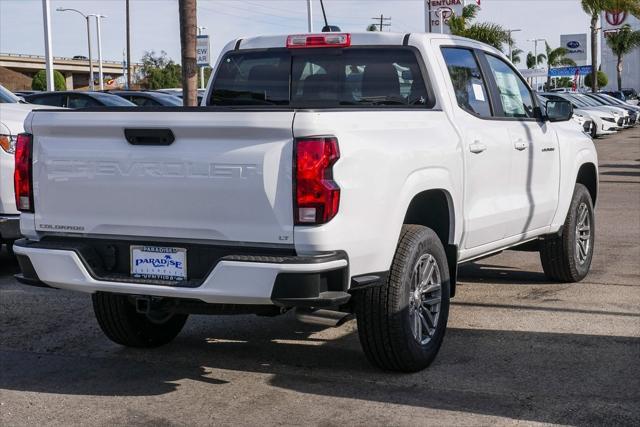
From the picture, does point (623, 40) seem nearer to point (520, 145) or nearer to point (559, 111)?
point (559, 111)

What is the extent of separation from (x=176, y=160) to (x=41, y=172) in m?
0.87

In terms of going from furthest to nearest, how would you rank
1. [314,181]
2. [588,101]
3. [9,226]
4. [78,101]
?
1. [588,101]
2. [78,101]
3. [9,226]
4. [314,181]

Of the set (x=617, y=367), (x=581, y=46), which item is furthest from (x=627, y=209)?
(x=581, y=46)

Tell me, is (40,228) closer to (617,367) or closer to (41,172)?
(41,172)

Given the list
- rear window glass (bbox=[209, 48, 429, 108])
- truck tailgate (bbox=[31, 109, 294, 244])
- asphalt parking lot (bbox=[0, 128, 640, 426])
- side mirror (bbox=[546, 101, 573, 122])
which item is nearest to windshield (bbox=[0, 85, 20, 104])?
asphalt parking lot (bbox=[0, 128, 640, 426])

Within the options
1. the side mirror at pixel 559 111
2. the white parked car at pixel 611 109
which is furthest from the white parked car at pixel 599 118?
the side mirror at pixel 559 111

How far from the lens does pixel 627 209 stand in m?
13.5

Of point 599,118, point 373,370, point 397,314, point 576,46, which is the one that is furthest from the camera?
point 576,46

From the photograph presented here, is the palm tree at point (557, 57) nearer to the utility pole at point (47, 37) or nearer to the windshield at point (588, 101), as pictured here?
the windshield at point (588, 101)

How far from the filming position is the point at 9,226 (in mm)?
8547

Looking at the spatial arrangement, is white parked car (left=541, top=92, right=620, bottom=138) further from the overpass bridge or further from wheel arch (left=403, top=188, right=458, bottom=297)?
the overpass bridge

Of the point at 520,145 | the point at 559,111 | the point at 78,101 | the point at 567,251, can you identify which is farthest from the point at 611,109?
the point at 520,145

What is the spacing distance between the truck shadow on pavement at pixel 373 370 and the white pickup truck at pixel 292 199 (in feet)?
0.73

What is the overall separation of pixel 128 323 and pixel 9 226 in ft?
8.96
